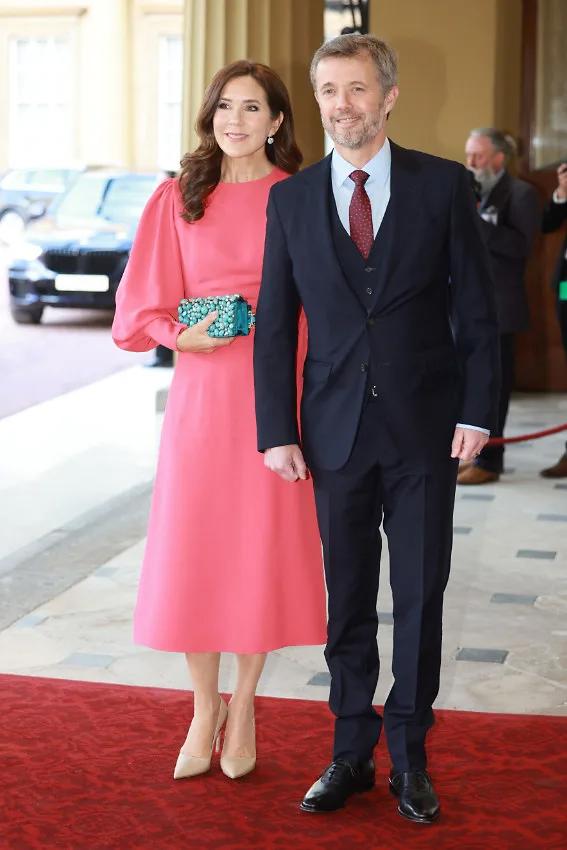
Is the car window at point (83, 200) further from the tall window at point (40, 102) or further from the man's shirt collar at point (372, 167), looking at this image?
the man's shirt collar at point (372, 167)

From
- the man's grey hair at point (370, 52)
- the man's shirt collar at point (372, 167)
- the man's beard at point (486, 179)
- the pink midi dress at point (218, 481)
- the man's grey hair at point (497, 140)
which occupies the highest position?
the man's grey hair at point (370, 52)

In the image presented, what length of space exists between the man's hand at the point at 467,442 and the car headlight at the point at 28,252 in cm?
1146

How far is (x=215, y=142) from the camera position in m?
3.15

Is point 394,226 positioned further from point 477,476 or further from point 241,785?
point 477,476

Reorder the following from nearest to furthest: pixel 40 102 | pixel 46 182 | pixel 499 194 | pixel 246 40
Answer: pixel 499 194
pixel 246 40
pixel 46 182
pixel 40 102

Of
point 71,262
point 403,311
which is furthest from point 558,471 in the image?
point 71,262

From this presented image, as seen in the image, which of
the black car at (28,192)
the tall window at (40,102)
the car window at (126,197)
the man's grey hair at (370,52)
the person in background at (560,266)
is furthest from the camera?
the tall window at (40,102)

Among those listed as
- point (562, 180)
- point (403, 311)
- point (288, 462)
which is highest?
point (562, 180)

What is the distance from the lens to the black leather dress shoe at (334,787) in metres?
2.98

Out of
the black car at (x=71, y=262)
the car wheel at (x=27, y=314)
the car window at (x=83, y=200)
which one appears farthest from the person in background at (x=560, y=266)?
the car window at (x=83, y=200)

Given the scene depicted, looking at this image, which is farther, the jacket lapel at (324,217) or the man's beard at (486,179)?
the man's beard at (486,179)

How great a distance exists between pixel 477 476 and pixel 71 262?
309 inches

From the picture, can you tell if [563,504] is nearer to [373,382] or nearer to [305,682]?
[305,682]

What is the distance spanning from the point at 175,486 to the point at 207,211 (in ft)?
2.10
